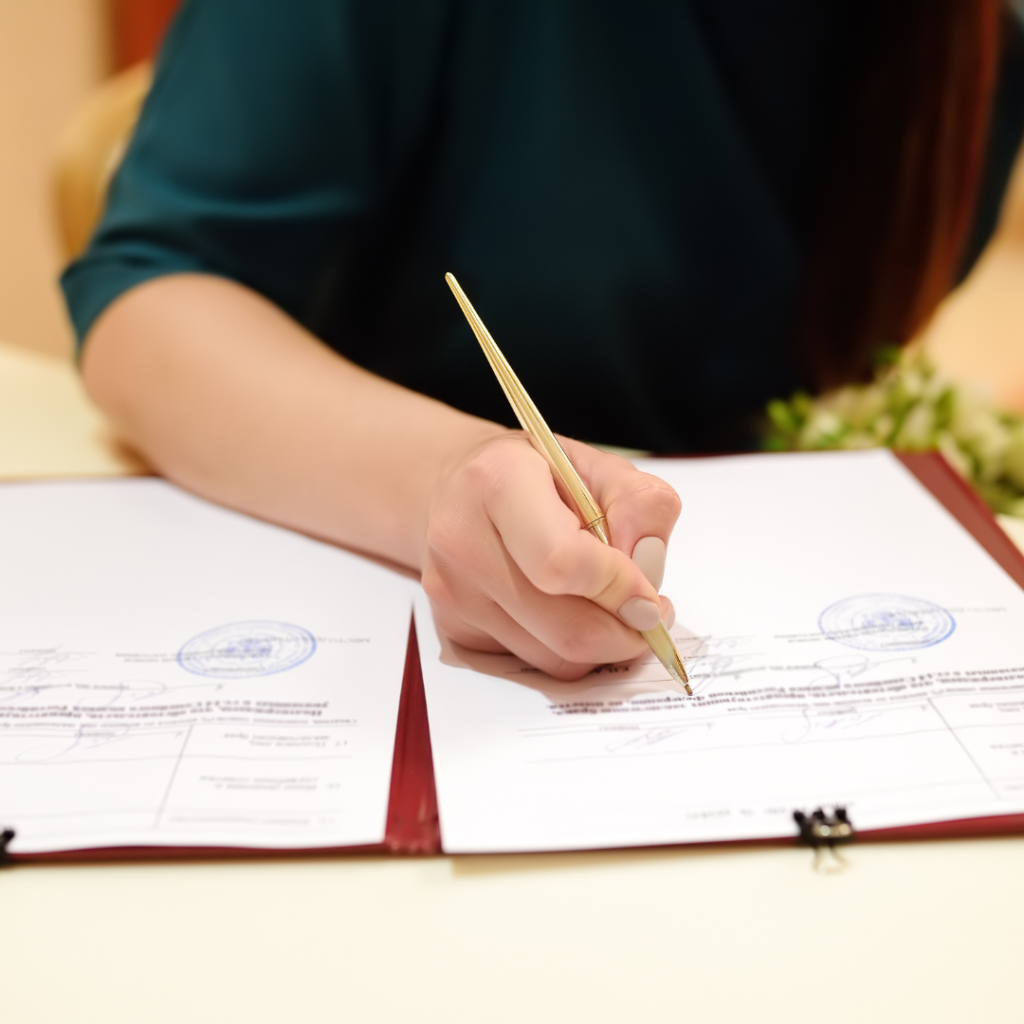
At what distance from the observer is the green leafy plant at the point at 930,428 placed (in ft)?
1.84

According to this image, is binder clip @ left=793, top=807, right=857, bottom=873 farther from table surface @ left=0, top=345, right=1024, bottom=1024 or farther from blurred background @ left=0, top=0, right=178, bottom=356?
blurred background @ left=0, top=0, right=178, bottom=356

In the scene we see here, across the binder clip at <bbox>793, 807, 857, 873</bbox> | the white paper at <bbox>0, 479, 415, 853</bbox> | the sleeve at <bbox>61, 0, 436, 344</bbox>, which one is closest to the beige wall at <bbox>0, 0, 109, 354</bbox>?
the sleeve at <bbox>61, 0, 436, 344</bbox>

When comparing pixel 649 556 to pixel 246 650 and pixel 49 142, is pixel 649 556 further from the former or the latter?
pixel 49 142

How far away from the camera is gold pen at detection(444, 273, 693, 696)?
331 mm

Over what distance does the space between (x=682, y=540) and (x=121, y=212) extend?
389mm

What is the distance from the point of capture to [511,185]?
62 cm

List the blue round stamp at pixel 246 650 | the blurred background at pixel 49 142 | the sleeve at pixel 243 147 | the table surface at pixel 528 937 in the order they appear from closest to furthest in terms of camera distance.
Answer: the table surface at pixel 528 937 < the blue round stamp at pixel 246 650 < the sleeve at pixel 243 147 < the blurred background at pixel 49 142

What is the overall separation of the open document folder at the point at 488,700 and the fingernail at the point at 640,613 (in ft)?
0.11

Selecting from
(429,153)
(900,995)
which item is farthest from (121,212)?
(900,995)

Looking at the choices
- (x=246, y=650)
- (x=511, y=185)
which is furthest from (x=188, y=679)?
(x=511, y=185)

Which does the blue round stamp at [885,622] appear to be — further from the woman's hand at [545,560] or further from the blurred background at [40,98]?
the blurred background at [40,98]

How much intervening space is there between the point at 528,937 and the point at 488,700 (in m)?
0.09

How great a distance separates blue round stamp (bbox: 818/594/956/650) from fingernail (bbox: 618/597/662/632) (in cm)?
9

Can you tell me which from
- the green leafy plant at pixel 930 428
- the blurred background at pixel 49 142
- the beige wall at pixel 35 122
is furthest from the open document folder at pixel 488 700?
the beige wall at pixel 35 122
